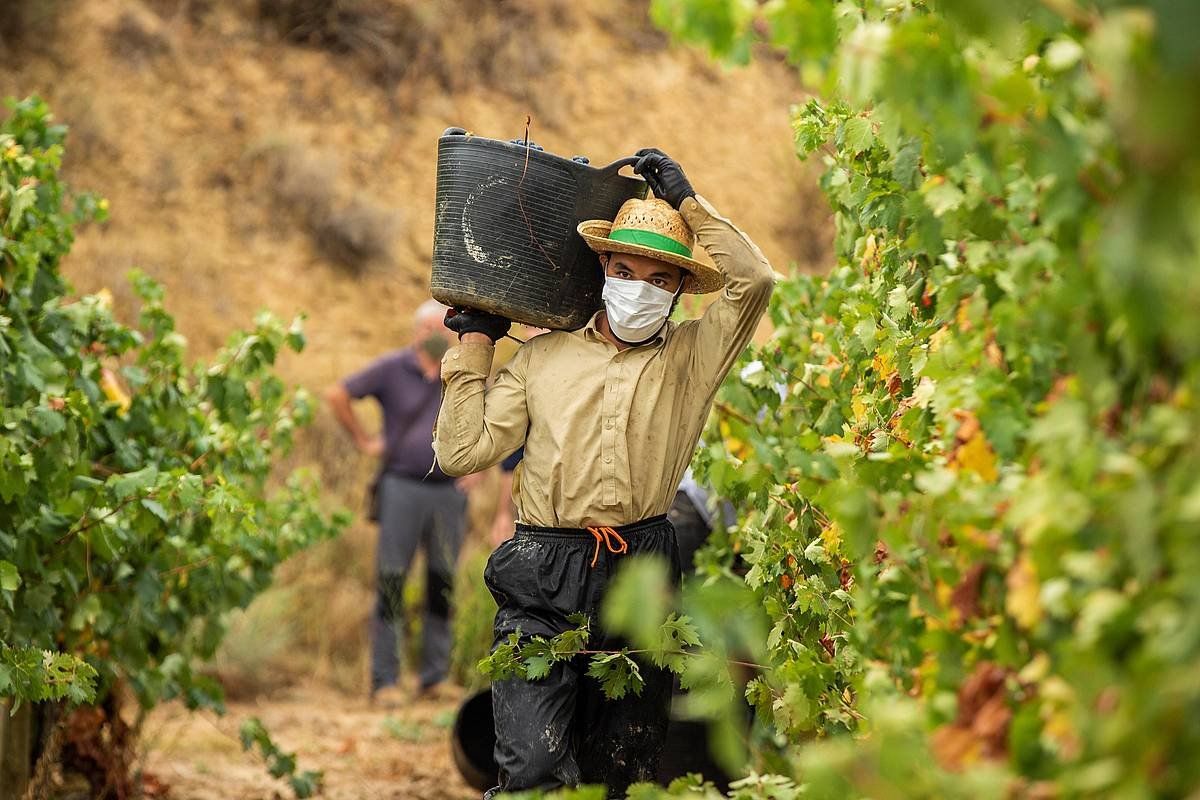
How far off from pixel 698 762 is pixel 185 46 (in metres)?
10.7

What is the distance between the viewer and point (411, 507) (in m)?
8.31

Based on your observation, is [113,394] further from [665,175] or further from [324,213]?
[324,213]

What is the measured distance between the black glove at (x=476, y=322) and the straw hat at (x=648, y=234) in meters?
0.36

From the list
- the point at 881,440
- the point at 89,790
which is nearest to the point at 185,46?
the point at 89,790

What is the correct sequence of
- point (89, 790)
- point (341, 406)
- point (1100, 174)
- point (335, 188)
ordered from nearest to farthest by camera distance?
point (1100, 174) < point (89, 790) < point (341, 406) < point (335, 188)

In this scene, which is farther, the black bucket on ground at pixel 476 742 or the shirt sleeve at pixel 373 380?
the shirt sleeve at pixel 373 380

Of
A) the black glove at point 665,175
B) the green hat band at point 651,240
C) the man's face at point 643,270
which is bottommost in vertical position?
the man's face at point 643,270

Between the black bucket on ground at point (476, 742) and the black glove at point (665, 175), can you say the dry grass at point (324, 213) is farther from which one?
the black glove at point (665, 175)

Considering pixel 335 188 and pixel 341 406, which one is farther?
pixel 335 188

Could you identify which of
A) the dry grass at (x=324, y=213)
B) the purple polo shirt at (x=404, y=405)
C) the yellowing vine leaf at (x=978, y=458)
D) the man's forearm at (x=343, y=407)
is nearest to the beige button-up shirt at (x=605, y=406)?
the yellowing vine leaf at (x=978, y=458)

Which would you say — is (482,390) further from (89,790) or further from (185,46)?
(185,46)

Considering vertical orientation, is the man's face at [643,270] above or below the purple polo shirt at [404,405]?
above

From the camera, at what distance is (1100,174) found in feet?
5.95

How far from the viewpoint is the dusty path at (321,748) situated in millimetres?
6391
